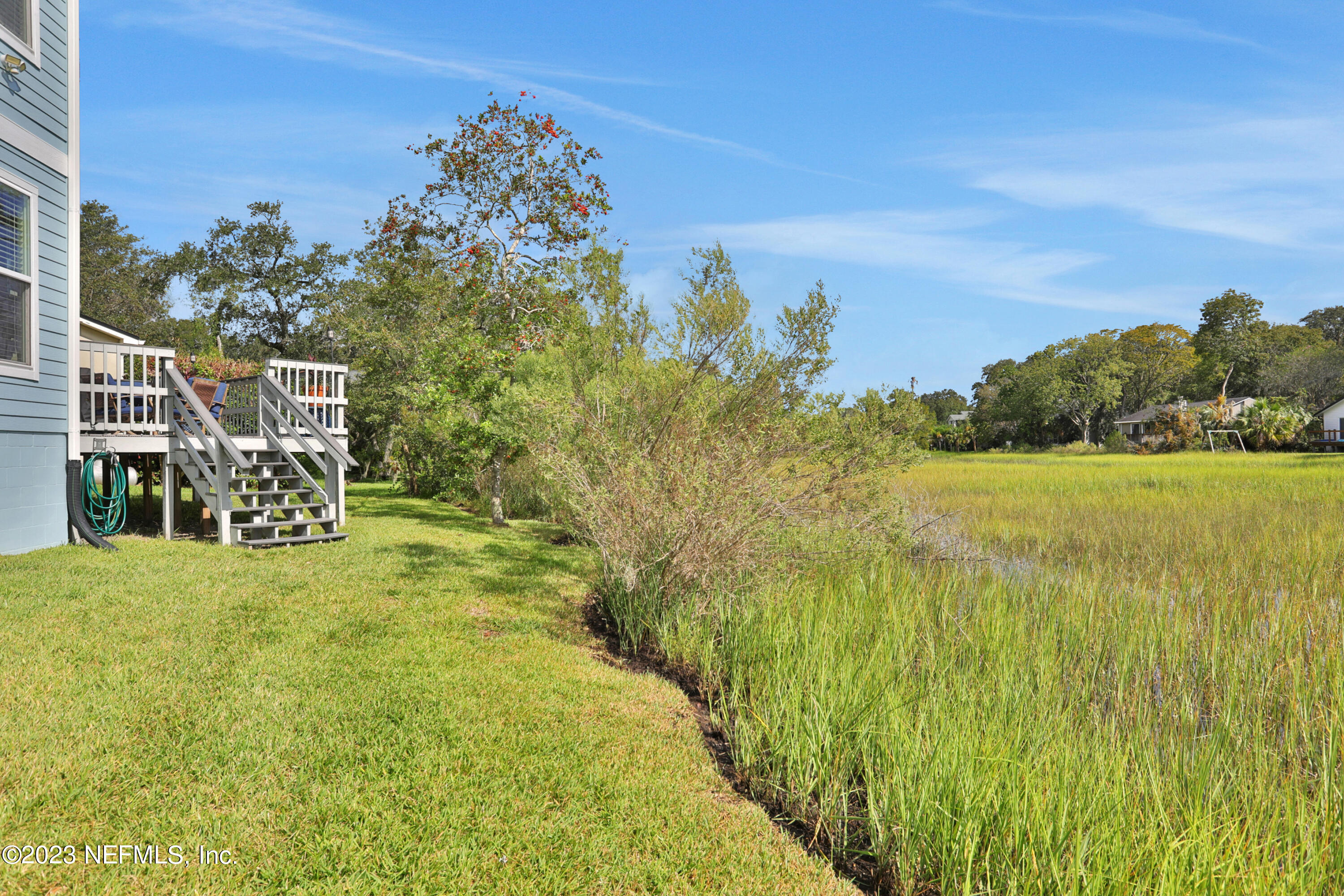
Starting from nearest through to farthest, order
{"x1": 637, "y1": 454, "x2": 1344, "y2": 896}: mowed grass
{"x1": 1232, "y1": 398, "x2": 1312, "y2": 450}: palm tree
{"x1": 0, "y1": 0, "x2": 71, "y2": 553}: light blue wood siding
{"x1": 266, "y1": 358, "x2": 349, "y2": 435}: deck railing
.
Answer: {"x1": 637, "y1": 454, "x2": 1344, "y2": 896}: mowed grass
{"x1": 0, "y1": 0, "x2": 71, "y2": 553}: light blue wood siding
{"x1": 266, "y1": 358, "x2": 349, "y2": 435}: deck railing
{"x1": 1232, "y1": 398, "x2": 1312, "y2": 450}: palm tree

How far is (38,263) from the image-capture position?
27.2 ft

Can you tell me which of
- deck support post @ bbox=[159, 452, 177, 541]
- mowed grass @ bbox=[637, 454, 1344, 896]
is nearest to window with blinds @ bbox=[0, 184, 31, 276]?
deck support post @ bbox=[159, 452, 177, 541]

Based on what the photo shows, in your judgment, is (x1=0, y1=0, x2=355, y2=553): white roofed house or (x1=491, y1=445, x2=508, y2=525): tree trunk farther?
(x1=491, y1=445, x2=508, y2=525): tree trunk

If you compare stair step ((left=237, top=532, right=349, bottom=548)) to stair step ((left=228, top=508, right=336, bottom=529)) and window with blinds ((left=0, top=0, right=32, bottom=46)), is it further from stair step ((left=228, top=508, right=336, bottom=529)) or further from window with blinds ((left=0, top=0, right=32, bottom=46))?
window with blinds ((left=0, top=0, right=32, bottom=46))

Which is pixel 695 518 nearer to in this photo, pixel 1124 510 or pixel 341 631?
pixel 341 631

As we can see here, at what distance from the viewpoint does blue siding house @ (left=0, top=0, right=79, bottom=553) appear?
309 inches

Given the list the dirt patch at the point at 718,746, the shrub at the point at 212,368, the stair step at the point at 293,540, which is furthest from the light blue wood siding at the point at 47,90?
the dirt patch at the point at 718,746

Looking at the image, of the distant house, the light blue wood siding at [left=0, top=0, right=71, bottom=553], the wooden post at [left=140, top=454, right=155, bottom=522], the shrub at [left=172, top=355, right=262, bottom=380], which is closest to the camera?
the light blue wood siding at [left=0, top=0, right=71, bottom=553]

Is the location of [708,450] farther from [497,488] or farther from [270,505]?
[497,488]

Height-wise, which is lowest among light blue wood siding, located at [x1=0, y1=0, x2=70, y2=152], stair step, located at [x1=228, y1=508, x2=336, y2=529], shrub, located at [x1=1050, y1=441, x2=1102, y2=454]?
stair step, located at [x1=228, y1=508, x2=336, y2=529]

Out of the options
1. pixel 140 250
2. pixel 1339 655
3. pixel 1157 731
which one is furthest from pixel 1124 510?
pixel 140 250

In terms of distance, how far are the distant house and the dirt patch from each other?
1891 inches

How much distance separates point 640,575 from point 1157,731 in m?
3.85

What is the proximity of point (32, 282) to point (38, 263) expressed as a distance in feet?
0.85
